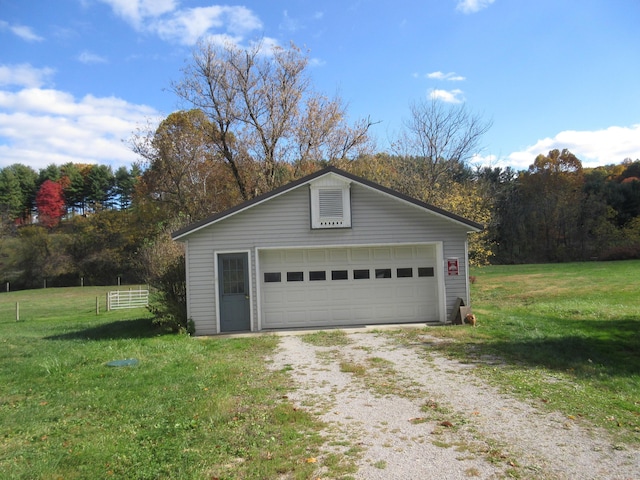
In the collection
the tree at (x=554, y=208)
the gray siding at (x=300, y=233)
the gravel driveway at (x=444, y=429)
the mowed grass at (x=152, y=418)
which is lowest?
the gravel driveway at (x=444, y=429)

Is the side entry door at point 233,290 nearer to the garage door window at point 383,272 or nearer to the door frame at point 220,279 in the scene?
the door frame at point 220,279

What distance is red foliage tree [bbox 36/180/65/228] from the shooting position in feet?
180

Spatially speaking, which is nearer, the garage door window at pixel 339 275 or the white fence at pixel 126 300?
the garage door window at pixel 339 275

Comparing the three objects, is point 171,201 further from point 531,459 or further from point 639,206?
point 639,206

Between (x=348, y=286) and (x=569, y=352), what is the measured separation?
573cm

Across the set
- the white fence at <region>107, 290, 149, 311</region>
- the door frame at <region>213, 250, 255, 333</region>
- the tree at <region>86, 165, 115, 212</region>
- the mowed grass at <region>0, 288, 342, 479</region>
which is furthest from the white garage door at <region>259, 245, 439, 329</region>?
the tree at <region>86, 165, 115, 212</region>

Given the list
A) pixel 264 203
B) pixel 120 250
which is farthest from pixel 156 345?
pixel 120 250

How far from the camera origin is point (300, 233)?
12.1 metres

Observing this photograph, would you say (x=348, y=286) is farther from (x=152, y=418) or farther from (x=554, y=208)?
(x=554, y=208)

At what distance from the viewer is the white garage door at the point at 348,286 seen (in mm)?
12453

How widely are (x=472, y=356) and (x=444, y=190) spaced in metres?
15.1

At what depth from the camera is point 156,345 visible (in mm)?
9828

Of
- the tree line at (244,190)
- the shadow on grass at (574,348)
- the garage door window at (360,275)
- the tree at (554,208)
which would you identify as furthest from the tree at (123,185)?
the shadow on grass at (574,348)

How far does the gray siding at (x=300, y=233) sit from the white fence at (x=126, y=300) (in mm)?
13819
